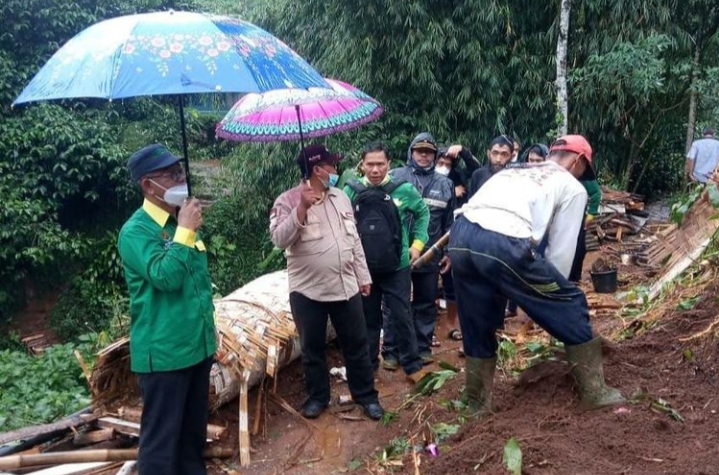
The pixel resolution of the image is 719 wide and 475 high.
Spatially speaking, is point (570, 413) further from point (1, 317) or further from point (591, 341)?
point (1, 317)

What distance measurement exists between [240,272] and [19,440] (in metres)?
8.16

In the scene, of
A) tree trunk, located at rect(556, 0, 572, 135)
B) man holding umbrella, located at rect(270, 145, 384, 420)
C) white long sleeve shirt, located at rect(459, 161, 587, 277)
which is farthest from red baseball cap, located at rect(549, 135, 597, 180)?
tree trunk, located at rect(556, 0, 572, 135)

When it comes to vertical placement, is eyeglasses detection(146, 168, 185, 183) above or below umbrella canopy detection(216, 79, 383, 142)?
above

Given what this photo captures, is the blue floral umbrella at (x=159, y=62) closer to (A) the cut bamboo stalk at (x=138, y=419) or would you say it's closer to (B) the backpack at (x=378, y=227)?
(B) the backpack at (x=378, y=227)

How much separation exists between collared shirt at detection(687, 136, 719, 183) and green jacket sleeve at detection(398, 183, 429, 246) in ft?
22.2

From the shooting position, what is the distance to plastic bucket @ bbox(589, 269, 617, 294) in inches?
295

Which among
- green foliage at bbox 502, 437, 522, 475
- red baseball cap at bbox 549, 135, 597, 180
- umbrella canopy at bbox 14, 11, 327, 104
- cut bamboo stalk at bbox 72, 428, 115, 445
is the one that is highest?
umbrella canopy at bbox 14, 11, 327, 104

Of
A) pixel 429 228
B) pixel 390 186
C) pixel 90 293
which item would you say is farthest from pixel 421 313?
pixel 90 293

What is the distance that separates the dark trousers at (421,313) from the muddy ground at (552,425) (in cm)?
48

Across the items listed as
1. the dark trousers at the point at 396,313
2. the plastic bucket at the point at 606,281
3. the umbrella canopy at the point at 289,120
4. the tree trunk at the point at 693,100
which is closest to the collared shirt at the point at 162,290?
the umbrella canopy at the point at 289,120

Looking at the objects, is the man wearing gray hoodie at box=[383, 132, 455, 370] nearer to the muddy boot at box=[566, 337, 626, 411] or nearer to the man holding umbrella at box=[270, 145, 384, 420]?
the man holding umbrella at box=[270, 145, 384, 420]

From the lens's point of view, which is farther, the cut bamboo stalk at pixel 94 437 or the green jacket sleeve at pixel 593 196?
the green jacket sleeve at pixel 593 196

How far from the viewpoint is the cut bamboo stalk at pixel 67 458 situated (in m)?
3.69

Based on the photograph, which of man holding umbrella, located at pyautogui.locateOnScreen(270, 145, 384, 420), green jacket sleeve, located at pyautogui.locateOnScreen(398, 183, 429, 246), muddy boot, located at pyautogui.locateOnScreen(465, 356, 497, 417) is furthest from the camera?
green jacket sleeve, located at pyautogui.locateOnScreen(398, 183, 429, 246)
